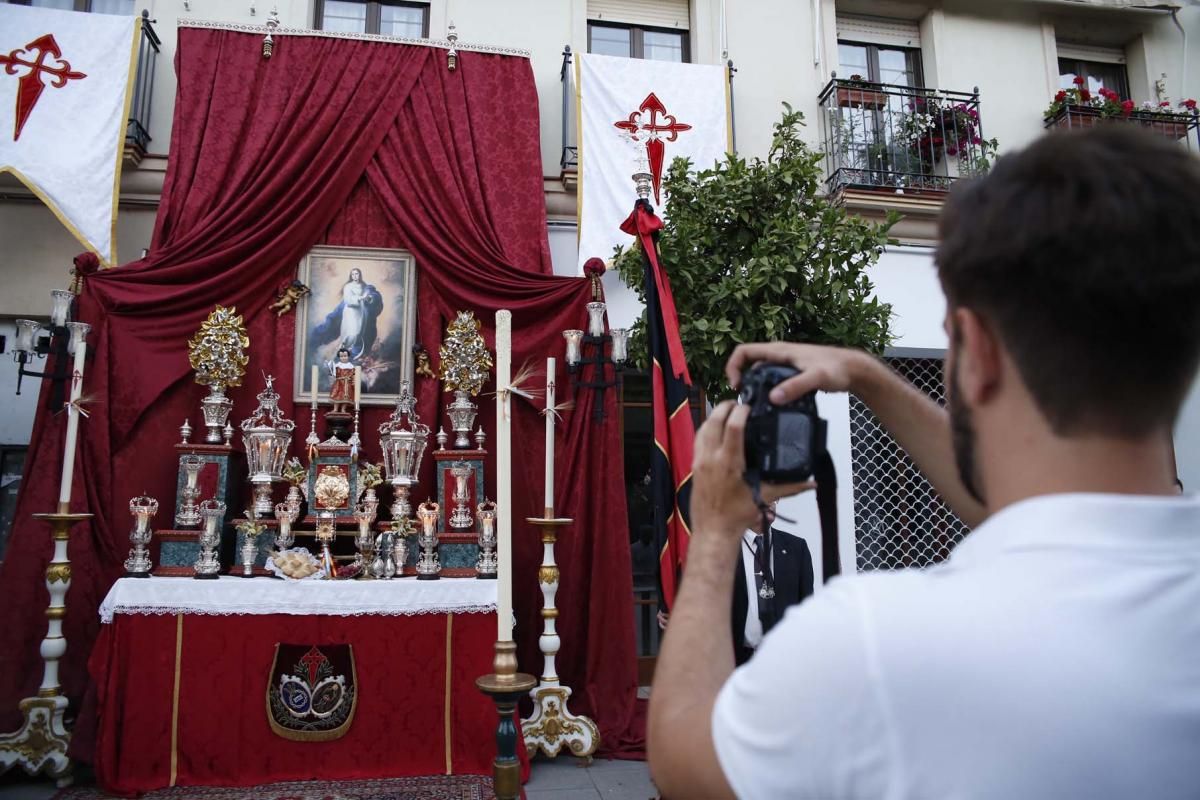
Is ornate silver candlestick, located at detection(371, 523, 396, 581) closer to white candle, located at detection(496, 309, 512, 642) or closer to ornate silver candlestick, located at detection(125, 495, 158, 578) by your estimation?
ornate silver candlestick, located at detection(125, 495, 158, 578)

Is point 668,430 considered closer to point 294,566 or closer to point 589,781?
point 589,781

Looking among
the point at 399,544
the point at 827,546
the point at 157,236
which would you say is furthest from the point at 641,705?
the point at 157,236

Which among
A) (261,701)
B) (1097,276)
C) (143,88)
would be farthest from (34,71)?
(1097,276)

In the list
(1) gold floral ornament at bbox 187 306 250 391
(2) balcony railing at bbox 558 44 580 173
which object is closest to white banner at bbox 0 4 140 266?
(1) gold floral ornament at bbox 187 306 250 391

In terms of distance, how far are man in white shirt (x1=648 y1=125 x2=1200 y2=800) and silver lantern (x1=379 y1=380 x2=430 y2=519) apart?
385cm

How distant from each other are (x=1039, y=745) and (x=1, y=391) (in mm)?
6277

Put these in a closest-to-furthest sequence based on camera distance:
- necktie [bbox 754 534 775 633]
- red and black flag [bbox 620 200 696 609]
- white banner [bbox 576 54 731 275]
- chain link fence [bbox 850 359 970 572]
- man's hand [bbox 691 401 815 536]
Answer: man's hand [bbox 691 401 815 536]
red and black flag [bbox 620 200 696 609]
necktie [bbox 754 534 775 633]
white banner [bbox 576 54 731 275]
chain link fence [bbox 850 359 970 572]

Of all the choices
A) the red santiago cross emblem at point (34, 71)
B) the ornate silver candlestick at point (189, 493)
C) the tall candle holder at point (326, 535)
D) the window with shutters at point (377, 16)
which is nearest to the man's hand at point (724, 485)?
the tall candle holder at point (326, 535)

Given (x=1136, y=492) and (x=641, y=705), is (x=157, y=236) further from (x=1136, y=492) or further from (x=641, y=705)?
(x=1136, y=492)

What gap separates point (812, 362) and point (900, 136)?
249 inches

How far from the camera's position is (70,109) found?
503cm

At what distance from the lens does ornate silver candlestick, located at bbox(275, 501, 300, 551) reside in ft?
13.8

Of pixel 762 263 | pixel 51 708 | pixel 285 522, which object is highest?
pixel 762 263

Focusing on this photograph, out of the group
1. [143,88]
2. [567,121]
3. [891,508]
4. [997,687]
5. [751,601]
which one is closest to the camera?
[997,687]
